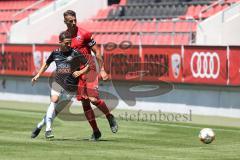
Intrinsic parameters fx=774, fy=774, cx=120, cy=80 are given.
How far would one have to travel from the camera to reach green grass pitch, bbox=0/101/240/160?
12047mm

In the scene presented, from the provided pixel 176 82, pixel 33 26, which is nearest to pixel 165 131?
pixel 176 82

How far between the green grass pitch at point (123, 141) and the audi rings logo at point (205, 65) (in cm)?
208

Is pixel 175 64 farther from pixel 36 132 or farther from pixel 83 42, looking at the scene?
pixel 36 132

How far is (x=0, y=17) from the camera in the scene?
3744 centimetres

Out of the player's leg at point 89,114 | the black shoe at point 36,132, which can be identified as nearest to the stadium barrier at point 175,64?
the player's leg at point 89,114

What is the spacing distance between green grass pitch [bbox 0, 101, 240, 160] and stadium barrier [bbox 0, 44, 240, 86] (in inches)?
73.6

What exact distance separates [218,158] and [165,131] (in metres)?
5.55

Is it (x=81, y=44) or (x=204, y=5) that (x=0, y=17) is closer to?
(x=204, y=5)

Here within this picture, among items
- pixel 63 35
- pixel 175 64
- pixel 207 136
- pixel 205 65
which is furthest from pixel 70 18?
pixel 175 64

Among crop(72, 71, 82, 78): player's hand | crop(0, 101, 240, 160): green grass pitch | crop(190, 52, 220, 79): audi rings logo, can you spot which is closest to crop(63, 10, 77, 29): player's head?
crop(72, 71, 82, 78): player's hand

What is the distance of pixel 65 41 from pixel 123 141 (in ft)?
7.16

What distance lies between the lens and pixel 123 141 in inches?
577

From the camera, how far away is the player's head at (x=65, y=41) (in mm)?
14438

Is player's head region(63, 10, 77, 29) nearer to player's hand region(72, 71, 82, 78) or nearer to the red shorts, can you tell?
Result: player's hand region(72, 71, 82, 78)
